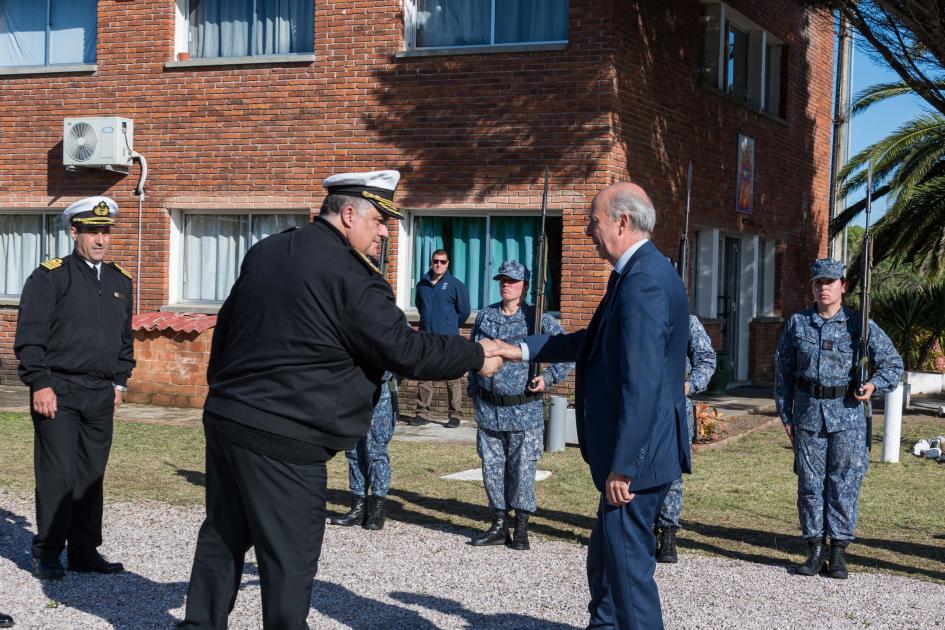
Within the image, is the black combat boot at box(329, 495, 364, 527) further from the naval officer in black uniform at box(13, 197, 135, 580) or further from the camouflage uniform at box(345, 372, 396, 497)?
the naval officer in black uniform at box(13, 197, 135, 580)

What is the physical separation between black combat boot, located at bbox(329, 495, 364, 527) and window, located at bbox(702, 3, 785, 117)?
10.4m

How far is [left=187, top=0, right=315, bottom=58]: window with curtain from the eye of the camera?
15977mm

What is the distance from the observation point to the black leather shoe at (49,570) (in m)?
6.57

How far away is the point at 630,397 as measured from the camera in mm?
4582

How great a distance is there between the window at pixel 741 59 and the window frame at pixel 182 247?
6337 mm

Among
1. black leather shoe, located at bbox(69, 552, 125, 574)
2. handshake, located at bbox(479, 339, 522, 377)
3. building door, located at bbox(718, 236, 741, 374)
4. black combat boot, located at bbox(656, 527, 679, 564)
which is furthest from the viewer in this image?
building door, located at bbox(718, 236, 741, 374)

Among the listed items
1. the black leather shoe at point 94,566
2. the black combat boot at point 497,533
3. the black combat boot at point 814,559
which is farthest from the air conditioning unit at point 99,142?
the black combat boot at point 814,559

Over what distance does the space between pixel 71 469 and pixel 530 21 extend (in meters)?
9.71

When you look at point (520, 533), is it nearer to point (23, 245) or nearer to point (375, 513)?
point (375, 513)

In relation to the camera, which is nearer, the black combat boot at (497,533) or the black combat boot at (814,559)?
the black combat boot at (814,559)

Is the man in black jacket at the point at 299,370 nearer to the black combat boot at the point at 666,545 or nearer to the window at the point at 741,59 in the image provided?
the black combat boot at the point at 666,545

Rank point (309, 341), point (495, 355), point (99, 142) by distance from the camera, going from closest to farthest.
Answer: point (309, 341)
point (495, 355)
point (99, 142)

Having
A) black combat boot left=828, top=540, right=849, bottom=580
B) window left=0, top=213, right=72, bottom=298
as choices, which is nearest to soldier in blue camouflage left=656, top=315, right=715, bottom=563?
black combat boot left=828, top=540, right=849, bottom=580

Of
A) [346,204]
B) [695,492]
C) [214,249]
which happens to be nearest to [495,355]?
[346,204]
